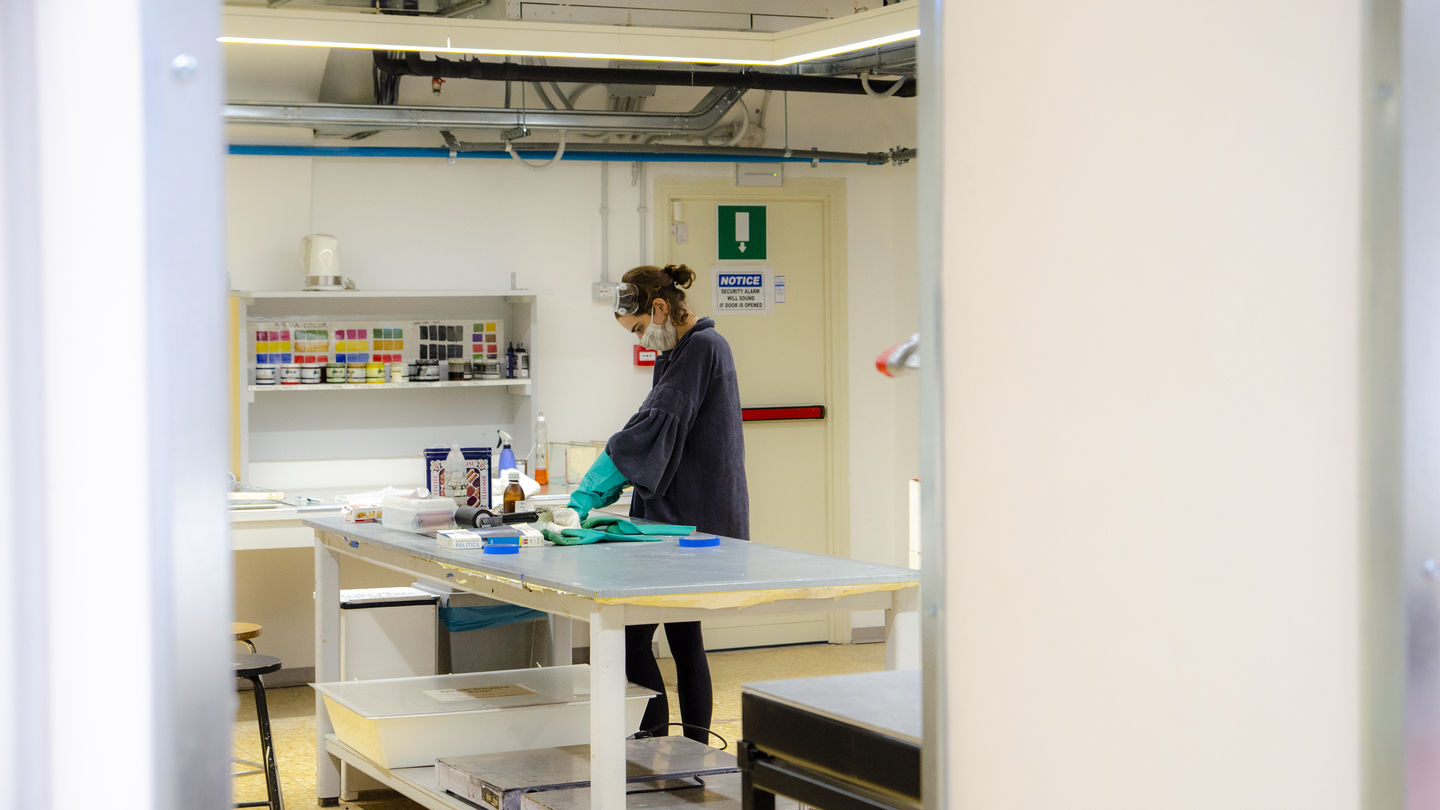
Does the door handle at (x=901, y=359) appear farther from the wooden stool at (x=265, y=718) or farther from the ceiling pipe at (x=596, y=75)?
the ceiling pipe at (x=596, y=75)

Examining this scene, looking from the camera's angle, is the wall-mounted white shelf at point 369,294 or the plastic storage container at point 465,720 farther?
the wall-mounted white shelf at point 369,294

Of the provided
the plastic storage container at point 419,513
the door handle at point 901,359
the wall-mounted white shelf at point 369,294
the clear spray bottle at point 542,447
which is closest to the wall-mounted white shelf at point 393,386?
the clear spray bottle at point 542,447

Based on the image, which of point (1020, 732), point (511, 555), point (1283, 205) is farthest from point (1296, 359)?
point (511, 555)

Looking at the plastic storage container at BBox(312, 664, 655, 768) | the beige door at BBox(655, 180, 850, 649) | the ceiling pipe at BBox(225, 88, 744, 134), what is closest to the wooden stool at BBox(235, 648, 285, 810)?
the plastic storage container at BBox(312, 664, 655, 768)

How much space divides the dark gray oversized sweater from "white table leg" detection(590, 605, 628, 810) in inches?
55.4

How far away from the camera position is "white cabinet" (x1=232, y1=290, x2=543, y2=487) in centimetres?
597

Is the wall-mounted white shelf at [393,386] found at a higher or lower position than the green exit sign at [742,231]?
lower

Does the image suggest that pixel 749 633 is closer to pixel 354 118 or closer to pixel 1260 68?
pixel 354 118

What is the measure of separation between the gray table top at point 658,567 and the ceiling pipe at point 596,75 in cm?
244

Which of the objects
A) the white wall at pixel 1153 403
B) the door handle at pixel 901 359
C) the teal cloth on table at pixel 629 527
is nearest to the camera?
the white wall at pixel 1153 403

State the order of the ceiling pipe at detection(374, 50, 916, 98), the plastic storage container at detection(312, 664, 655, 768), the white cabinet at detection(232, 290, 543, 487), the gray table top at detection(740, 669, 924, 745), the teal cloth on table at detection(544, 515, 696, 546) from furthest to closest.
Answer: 1. the white cabinet at detection(232, 290, 543, 487)
2. the ceiling pipe at detection(374, 50, 916, 98)
3. the teal cloth on table at detection(544, 515, 696, 546)
4. the plastic storage container at detection(312, 664, 655, 768)
5. the gray table top at detection(740, 669, 924, 745)

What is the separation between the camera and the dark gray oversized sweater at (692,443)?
432cm

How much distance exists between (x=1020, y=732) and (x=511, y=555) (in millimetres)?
2566

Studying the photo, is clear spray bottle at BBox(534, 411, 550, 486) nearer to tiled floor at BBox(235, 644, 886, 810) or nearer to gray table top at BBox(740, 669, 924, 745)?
tiled floor at BBox(235, 644, 886, 810)
